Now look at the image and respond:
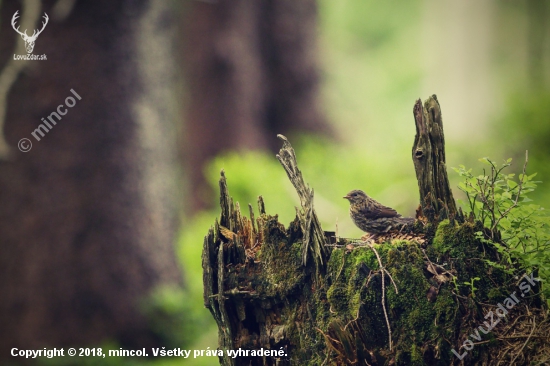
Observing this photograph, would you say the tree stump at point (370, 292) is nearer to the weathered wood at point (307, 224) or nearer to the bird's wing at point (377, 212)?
the weathered wood at point (307, 224)

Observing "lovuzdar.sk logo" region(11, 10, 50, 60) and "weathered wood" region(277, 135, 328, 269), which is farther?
"lovuzdar.sk logo" region(11, 10, 50, 60)

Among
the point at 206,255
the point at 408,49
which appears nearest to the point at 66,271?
the point at 206,255

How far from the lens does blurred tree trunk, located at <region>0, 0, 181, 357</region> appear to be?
754 centimetres

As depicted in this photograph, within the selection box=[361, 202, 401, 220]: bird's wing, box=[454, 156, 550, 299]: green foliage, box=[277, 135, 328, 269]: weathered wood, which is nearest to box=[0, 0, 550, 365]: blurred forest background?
box=[361, 202, 401, 220]: bird's wing

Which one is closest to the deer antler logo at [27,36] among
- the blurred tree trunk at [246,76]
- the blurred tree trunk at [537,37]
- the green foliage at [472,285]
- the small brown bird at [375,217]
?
the blurred tree trunk at [246,76]

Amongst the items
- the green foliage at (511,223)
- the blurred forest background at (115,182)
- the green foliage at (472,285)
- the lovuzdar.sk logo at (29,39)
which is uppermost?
the lovuzdar.sk logo at (29,39)

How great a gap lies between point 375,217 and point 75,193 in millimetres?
4940

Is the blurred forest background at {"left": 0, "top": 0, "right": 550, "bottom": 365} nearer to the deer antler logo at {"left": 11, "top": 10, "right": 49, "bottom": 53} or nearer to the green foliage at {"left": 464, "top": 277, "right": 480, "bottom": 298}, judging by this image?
the deer antler logo at {"left": 11, "top": 10, "right": 49, "bottom": 53}

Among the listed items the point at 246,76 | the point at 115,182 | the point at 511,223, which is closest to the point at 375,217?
the point at 511,223

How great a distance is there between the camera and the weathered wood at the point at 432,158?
327 cm

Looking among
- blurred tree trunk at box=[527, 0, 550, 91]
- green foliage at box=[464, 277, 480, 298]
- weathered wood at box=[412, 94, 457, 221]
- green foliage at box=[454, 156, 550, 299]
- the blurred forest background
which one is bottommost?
green foliage at box=[464, 277, 480, 298]

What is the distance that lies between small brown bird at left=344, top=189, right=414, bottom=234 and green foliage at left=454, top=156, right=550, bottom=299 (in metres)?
0.49

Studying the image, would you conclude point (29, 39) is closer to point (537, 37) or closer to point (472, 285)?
point (472, 285)

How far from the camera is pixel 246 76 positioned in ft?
38.4
